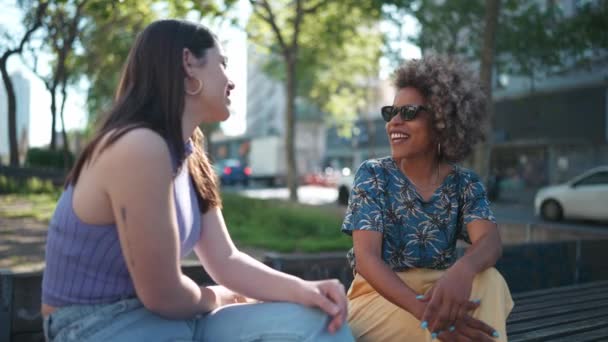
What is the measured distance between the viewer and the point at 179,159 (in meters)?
1.59

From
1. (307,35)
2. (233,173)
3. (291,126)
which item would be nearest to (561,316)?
(291,126)

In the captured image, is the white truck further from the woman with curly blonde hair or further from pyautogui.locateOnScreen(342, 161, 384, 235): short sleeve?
pyautogui.locateOnScreen(342, 161, 384, 235): short sleeve

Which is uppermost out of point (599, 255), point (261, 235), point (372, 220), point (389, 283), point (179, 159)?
point (179, 159)

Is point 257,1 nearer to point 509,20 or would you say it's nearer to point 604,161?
point 509,20

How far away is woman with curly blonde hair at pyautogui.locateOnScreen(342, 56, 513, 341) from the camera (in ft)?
6.44

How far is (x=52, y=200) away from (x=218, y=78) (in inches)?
568

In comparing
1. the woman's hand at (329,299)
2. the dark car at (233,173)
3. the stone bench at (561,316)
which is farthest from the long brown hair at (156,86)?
the dark car at (233,173)

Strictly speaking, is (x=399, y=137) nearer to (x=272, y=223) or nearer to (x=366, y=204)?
(x=366, y=204)

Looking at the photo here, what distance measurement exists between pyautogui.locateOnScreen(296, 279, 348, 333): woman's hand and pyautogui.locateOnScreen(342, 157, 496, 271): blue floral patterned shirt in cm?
55

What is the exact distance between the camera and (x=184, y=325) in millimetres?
1635

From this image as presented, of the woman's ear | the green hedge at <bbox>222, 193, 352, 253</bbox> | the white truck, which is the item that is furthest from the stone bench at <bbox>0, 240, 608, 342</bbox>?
the white truck

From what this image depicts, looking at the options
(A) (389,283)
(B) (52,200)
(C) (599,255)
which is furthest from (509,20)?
(A) (389,283)

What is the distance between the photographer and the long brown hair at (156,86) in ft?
5.04

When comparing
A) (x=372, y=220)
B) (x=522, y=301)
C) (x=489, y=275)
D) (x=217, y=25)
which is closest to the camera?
(x=489, y=275)
